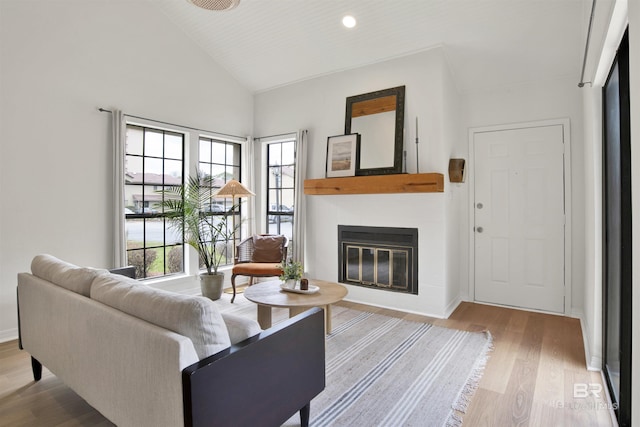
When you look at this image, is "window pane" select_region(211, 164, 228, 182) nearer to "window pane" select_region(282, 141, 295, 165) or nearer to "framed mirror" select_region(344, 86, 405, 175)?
"window pane" select_region(282, 141, 295, 165)

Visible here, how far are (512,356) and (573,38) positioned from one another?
9.73 feet

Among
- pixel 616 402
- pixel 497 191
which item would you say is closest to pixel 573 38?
pixel 497 191

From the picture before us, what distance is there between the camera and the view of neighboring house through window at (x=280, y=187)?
526cm

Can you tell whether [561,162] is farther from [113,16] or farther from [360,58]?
[113,16]

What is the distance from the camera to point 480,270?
170 inches

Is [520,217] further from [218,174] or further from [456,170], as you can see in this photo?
[218,174]

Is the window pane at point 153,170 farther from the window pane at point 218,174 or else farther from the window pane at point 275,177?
the window pane at point 275,177

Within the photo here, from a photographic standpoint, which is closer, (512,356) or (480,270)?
(512,356)

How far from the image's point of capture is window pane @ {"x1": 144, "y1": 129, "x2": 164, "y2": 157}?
4344 mm

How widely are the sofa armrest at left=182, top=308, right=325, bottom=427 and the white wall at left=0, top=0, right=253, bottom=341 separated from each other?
2.99 metres

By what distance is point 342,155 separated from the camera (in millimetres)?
4395

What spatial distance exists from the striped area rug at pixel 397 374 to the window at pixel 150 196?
2.41 m

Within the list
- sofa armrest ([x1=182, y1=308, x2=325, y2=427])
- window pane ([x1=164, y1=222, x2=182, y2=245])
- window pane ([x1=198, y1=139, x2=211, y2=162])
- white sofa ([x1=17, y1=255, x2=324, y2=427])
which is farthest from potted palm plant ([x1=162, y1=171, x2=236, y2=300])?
sofa armrest ([x1=182, y1=308, x2=325, y2=427])

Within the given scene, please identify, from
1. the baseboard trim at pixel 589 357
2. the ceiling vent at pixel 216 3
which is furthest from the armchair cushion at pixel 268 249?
the baseboard trim at pixel 589 357
